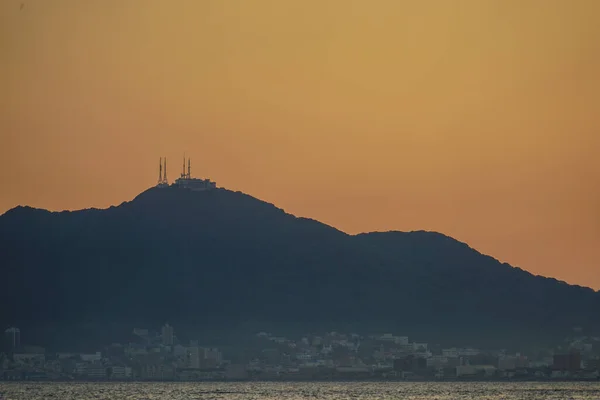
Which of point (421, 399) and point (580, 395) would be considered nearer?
point (421, 399)

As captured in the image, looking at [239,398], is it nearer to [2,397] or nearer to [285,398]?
[285,398]

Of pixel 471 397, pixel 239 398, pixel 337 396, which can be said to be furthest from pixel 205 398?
pixel 471 397

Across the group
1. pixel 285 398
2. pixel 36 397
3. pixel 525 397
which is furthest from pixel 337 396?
pixel 36 397

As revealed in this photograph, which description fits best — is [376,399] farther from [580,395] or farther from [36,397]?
[36,397]

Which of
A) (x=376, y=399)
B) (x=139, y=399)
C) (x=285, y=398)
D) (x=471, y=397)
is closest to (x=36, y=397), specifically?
(x=139, y=399)

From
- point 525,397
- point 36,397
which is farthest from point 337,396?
point 36,397

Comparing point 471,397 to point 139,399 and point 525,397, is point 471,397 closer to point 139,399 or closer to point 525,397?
point 525,397
